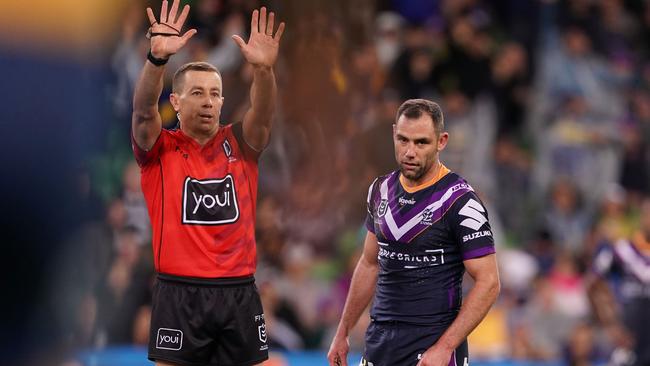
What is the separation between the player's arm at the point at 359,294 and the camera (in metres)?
5.75

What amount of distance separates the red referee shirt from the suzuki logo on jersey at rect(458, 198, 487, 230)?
1106 millimetres

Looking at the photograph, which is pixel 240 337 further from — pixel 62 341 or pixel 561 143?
pixel 561 143

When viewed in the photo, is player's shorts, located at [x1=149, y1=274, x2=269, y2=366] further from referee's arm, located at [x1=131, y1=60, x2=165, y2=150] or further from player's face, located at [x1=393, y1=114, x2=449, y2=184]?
player's face, located at [x1=393, y1=114, x2=449, y2=184]

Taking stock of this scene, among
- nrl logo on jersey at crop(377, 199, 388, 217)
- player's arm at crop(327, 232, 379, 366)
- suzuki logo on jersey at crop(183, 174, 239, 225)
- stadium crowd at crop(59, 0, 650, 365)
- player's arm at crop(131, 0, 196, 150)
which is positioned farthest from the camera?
stadium crowd at crop(59, 0, 650, 365)

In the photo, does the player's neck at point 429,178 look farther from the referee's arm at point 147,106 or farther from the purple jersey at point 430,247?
the referee's arm at point 147,106

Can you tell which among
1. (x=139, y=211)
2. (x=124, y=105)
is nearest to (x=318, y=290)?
(x=139, y=211)

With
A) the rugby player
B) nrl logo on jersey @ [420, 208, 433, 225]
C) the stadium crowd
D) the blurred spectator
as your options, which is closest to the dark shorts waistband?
the rugby player

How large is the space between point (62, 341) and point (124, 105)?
583 cm

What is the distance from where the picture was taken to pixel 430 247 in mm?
5430

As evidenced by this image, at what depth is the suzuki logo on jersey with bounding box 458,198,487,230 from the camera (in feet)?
17.4

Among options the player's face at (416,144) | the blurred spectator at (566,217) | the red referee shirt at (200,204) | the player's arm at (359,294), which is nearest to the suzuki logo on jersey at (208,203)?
the red referee shirt at (200,204)

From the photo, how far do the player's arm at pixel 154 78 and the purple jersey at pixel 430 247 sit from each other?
1.28 meters

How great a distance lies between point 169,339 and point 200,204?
69cm

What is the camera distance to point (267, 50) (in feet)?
18.0
